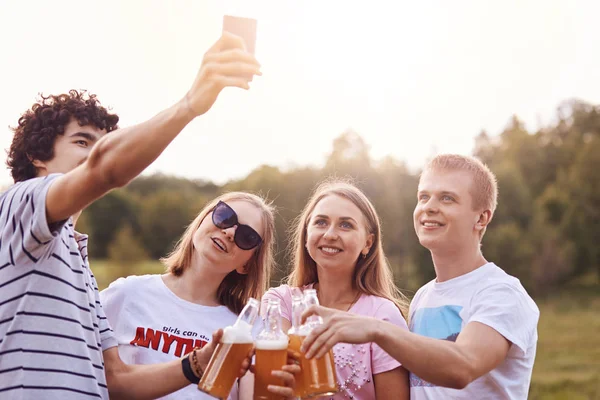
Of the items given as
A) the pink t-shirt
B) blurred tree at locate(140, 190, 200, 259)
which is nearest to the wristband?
the pink t-shirt

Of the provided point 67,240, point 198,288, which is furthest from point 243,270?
point 67,240

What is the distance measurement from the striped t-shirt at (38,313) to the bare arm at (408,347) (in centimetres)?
117

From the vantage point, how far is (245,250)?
4578 millimetres

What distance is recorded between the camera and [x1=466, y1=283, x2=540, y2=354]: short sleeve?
369cm

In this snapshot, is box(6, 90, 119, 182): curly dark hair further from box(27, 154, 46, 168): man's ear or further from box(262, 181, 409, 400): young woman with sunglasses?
box(262, 181, 409, 400): young woman with sunglasses

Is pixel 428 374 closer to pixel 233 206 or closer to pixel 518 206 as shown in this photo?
pixel 233 206

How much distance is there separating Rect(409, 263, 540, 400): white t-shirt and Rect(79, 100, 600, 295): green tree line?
32.9m

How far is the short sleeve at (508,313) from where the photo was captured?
3.69 m

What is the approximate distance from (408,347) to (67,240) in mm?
1853

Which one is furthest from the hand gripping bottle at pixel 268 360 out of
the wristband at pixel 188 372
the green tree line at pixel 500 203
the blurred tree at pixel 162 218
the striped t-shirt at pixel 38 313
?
the blurred tree at pixel 162 218

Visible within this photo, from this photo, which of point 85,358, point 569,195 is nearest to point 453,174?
point 85,358

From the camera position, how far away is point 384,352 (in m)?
4.23

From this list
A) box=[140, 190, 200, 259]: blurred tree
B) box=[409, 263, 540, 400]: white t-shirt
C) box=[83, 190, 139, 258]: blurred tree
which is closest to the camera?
box=[409, 263, 540, 400]: white t-shirt

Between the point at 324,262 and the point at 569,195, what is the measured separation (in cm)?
6021
